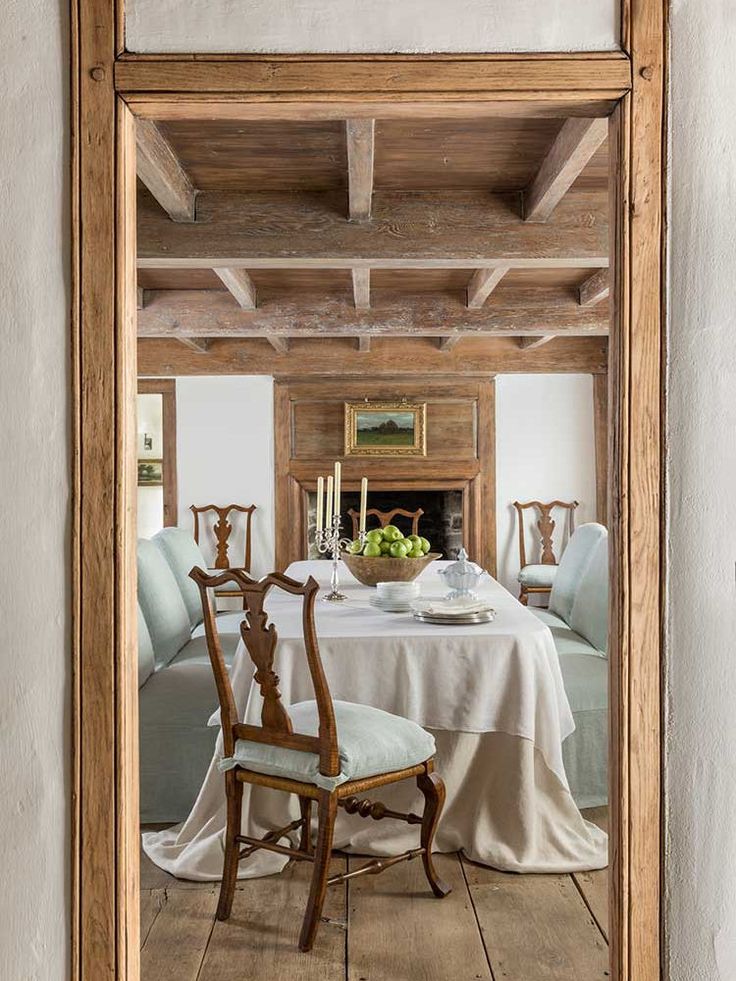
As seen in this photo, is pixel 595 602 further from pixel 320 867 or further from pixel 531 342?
pixel 531 342

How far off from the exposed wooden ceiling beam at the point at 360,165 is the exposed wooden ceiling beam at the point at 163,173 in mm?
543

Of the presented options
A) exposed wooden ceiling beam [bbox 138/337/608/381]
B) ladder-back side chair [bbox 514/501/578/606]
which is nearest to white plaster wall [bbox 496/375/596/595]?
ladder-back side chair [bbox 514/501/578/606]

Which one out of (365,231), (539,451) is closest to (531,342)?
(539,451)

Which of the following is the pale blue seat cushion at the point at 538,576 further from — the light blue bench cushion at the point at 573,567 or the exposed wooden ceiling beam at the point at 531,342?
the light blue bench cushion at the point at 573,567

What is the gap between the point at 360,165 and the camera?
2.81 m

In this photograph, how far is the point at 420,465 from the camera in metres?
7.36

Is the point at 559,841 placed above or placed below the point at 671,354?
below

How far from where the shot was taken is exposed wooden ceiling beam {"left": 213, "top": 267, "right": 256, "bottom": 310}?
13.8 feet

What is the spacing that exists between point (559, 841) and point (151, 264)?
8.03ft

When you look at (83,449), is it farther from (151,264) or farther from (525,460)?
(525,460)

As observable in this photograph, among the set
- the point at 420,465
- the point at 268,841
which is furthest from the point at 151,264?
the point at 420,465

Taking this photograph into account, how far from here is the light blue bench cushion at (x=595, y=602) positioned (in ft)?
13.1

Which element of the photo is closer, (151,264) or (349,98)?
(349,98)

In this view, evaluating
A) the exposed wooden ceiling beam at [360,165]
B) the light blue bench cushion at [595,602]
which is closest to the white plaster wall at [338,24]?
the exposed wooden ceiling beam at [360,165]
